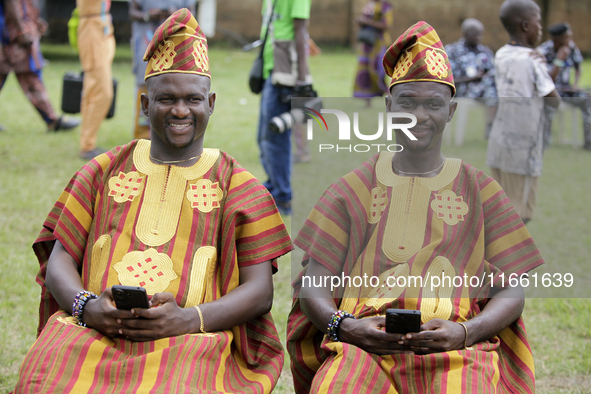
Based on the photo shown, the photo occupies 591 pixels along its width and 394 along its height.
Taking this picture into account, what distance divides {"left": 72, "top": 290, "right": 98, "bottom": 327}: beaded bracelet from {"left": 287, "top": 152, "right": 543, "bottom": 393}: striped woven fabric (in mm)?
818

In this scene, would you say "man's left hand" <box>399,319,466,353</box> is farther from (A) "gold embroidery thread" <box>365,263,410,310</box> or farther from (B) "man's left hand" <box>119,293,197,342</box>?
(B) "man's left hand" <box>119,293,197,342</box>

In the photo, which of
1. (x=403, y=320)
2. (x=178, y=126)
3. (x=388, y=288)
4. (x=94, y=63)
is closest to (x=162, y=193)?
(x=178, y=126)

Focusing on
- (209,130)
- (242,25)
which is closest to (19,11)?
(209,130)

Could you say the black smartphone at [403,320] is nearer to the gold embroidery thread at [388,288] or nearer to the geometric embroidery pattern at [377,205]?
the gold embroidery thread at [388,288]

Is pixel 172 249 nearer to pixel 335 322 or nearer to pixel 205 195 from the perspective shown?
pixel 205 195

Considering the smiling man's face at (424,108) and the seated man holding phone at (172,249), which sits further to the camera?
the smiling man's face at (424,108)

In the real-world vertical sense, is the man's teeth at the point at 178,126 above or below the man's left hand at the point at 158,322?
above

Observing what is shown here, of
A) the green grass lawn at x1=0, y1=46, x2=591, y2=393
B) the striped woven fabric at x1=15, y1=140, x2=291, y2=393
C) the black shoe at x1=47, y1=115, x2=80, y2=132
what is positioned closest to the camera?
the striped woven fabric at x1=15, y1=140, x2=291, y2=393

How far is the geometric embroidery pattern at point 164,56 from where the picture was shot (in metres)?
2.57

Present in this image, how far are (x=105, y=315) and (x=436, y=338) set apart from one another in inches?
45.4

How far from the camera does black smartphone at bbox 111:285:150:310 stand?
222 cm

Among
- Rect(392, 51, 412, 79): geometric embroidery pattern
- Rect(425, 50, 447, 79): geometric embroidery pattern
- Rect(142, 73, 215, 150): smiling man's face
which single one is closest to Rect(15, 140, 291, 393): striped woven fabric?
Rect(142, 73, 215, 150): smiling man's face

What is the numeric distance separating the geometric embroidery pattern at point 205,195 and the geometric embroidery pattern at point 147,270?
245 millimetres

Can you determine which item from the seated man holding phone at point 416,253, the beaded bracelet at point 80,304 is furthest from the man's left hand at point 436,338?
the beaded bracelet at point 80,304
